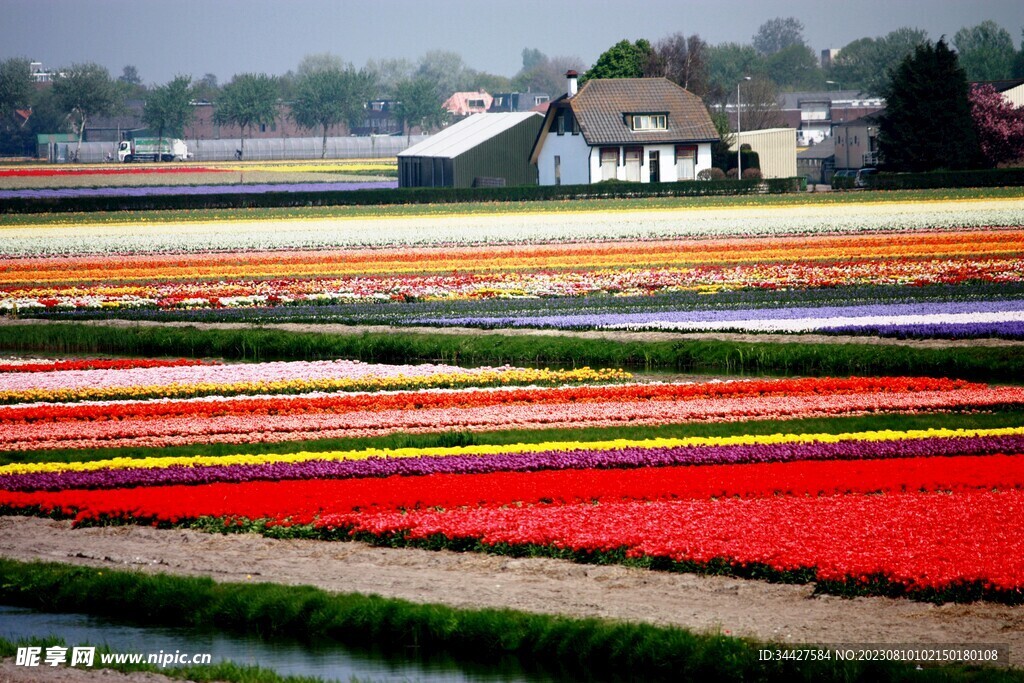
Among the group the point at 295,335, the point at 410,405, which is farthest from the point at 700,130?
the point at 410,405

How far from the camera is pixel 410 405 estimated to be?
24500 millimetres

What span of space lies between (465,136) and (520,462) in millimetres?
88353

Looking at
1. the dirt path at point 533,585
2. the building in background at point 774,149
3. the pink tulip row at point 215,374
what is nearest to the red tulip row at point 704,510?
the dirt path at point 533,585

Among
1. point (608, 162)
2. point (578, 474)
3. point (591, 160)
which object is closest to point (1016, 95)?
point (608, 162)

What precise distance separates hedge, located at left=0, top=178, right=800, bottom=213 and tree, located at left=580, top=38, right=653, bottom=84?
32.7 metres

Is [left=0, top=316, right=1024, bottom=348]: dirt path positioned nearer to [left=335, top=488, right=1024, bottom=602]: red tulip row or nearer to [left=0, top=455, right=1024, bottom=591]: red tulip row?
[left=0, top=455, right=1024, bottom=591]: red tulip row

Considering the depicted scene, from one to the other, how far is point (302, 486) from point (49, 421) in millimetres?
7261

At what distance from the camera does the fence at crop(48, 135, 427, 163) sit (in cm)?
17838

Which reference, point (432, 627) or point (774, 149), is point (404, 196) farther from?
point (432, 627)

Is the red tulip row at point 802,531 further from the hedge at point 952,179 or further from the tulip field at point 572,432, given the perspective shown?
the hedge at point 952,179

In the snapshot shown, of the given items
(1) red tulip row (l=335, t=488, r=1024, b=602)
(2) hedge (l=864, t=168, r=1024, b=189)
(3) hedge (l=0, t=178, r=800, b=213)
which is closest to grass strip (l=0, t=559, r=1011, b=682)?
(1) red tulip row (l=335, t=488, r=1024, b=602)

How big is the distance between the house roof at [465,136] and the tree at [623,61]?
11.8 m

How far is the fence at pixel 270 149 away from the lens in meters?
178

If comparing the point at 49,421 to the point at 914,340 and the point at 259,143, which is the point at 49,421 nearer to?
the point at 914,340
